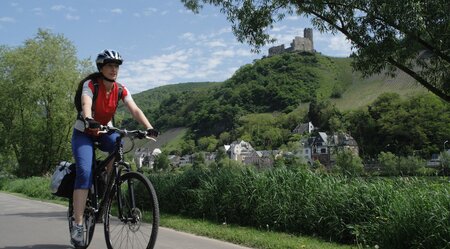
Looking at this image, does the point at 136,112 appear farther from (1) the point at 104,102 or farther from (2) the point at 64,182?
(2) the point at 64,182

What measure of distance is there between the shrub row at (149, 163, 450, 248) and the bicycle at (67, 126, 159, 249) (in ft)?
9.29

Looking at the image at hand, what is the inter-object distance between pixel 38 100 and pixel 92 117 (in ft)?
99.0

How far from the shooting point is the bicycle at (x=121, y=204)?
14.4 feet

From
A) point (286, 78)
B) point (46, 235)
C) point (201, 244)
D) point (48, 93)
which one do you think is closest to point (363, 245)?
point (201, 244)

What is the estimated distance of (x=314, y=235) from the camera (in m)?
6.67

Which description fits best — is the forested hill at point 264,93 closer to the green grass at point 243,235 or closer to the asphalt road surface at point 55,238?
the green grass at point 243,235

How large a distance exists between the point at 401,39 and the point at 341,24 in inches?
67.5

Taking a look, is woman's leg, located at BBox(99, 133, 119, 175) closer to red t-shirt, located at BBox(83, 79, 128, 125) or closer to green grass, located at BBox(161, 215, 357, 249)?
red t-shirt, located at BBox(83, 79, 128, 125)

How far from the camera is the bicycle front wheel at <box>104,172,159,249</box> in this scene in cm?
432

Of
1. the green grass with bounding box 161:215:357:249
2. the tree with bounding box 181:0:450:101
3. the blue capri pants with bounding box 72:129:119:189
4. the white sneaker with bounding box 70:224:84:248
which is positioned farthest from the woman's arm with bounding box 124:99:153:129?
the tree with bounding box 181:0:450:101

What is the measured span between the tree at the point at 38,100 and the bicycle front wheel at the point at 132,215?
94.2 ft

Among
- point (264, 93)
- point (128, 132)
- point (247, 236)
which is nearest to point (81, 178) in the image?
point (128, 132)

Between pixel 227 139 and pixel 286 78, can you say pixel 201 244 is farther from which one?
pixel 286 78

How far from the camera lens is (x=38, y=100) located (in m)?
32.6
